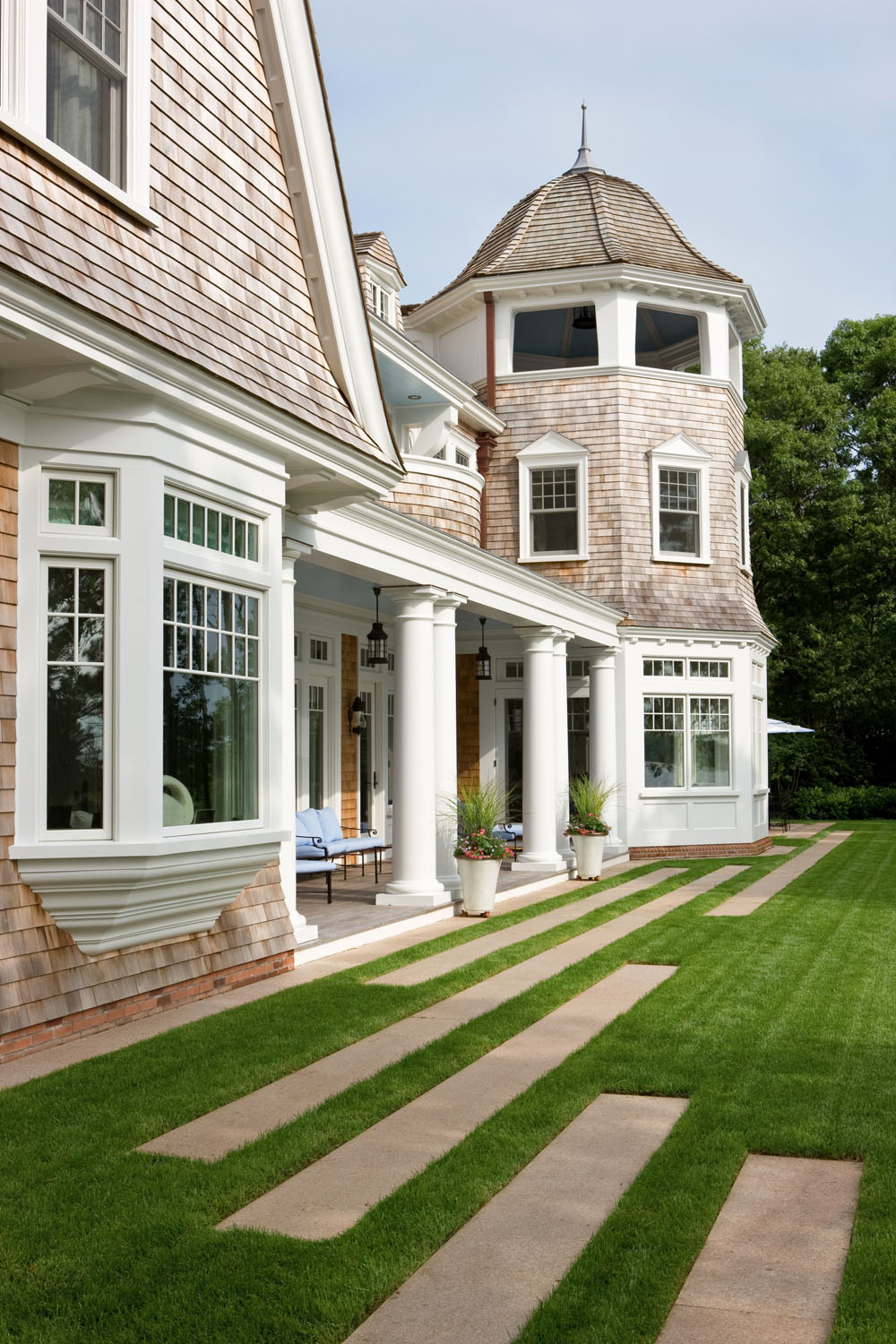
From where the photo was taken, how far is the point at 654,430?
21.4m

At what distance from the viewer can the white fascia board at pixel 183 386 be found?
5633mm

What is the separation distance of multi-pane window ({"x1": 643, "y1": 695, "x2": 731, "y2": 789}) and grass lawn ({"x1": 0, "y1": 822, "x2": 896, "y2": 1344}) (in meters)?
11.6

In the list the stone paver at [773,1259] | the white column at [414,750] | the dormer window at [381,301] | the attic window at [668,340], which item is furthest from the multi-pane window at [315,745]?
the stone paver at [773,1259]

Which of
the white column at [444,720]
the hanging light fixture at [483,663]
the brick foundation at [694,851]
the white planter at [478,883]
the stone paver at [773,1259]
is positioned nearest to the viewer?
the stone paver at [773,1259]

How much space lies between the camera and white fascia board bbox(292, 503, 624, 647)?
10180 mm

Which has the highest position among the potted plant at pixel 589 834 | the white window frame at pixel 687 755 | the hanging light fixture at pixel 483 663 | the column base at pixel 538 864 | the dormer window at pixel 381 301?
the dormer window at pixel 381 301

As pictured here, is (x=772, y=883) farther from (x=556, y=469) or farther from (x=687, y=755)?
(x=556, y=469)

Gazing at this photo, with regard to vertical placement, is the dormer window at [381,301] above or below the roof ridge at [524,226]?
below

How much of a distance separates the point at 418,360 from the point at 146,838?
1088 centimetres

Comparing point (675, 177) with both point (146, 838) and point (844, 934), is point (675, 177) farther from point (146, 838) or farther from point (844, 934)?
point (146, 838)

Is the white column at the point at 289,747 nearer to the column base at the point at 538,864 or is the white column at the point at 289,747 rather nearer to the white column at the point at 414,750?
the white column at the point at 414,750

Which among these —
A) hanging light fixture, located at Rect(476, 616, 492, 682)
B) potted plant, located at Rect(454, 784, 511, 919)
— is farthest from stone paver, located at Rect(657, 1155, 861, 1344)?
hanging light fixture, located at Rect(476, 616, 492, 682)

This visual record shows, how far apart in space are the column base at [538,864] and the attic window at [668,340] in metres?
10.2

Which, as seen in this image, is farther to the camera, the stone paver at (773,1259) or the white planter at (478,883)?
the white planter at (478,883)
